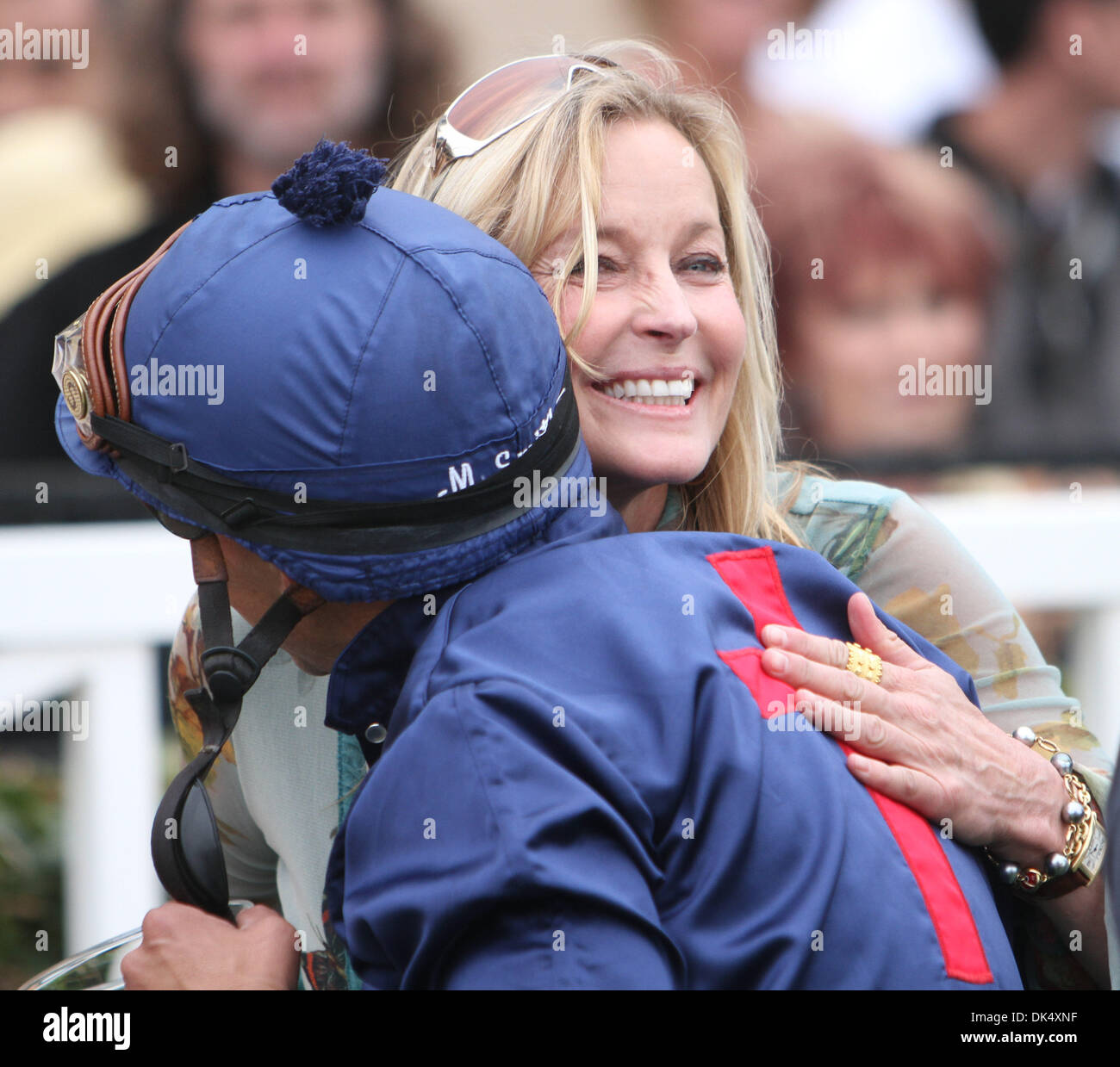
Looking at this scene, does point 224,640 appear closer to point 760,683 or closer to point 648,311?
point 760,683

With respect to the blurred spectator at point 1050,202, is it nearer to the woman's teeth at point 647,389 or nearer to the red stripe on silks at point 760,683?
the woman's teeth at point 647,389

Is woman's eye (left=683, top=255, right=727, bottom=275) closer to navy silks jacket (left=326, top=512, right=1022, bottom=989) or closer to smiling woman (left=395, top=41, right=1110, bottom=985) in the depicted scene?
smiling woman (left=395, top=41, right=1110, bottom=985)

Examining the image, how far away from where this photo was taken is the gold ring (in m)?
1.41

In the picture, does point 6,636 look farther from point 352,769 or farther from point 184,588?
point 352,769

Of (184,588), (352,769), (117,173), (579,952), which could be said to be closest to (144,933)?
(352,769)

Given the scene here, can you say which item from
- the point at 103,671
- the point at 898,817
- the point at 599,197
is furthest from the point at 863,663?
the point at 103,671

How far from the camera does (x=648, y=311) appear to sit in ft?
6.21

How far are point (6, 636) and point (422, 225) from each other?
219 centimetres

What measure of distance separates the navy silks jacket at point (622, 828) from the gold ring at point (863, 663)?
0.15m

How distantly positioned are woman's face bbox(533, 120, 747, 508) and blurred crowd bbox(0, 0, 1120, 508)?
191cm

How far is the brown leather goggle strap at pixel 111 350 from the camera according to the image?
1.27 m

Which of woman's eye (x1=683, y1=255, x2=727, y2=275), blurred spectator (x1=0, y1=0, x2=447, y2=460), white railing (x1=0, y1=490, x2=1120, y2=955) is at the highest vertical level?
blurred spectator (x1=0, y1=0, x2=447, y2=460)

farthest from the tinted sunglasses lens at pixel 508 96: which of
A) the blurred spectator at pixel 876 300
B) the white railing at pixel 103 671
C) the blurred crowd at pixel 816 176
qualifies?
the blurred spectator at pixel 876 300

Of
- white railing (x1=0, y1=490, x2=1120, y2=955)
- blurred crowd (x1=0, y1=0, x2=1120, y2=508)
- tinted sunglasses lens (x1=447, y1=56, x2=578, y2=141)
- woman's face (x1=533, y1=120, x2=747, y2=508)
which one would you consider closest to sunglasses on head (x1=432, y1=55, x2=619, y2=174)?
tinted sunglasses lens (x1=447, y1=56, x2=578, y2=141)
